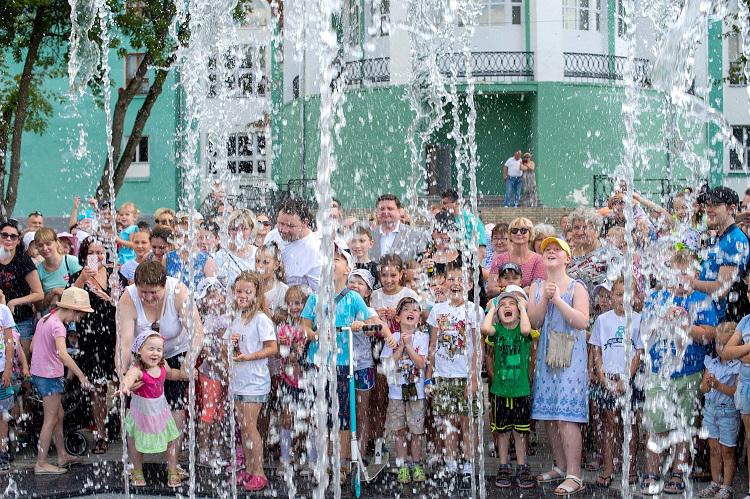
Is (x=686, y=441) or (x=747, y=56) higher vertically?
(x=747, y=56)

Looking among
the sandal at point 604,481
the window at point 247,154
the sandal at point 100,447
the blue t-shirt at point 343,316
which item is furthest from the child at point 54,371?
the window at point 247,154

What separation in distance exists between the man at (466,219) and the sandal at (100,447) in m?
3.82

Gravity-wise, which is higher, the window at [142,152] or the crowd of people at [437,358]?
the window at [142,152]

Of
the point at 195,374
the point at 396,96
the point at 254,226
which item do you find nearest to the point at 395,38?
the point at 396,96

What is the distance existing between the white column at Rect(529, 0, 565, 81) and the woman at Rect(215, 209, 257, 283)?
18.1m

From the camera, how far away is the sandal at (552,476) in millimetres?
7590

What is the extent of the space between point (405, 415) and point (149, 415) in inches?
70.2

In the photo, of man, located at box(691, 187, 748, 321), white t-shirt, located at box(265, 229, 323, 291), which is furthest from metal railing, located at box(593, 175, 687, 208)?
man, located at box(691, 187, 748, 321)

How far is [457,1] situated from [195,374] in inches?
827

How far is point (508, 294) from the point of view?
7.82 metres

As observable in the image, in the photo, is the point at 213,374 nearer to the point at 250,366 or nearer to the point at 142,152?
the point at 250,366

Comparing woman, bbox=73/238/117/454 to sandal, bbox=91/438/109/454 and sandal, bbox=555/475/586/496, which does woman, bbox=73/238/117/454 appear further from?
sandal, bbox=555/475/586/496

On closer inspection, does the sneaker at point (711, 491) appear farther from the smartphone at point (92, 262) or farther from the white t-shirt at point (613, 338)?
the smartphone at point (92, 262)

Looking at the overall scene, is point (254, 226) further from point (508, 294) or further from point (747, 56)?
point (747, 56)
